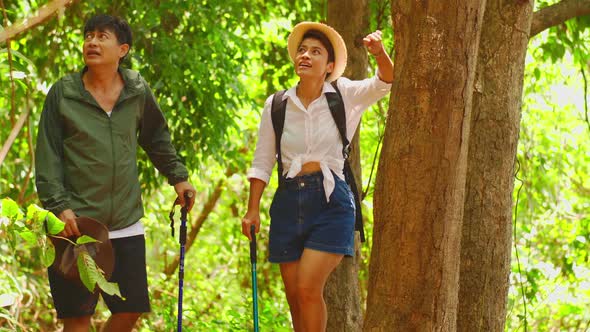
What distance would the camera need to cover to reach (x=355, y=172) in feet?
21.9

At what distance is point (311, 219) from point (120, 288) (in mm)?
975

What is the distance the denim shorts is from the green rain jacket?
0.70 metres

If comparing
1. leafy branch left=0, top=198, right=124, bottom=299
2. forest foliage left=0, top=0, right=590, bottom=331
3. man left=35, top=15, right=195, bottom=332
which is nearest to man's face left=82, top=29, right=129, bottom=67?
man left=35, top=15, right=195, bottom=332

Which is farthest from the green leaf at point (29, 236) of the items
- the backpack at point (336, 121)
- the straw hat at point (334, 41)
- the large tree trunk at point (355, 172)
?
the large tree trunk at point (355, 172)

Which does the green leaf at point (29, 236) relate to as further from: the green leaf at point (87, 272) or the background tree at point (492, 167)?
the background tree at point (492, 167)

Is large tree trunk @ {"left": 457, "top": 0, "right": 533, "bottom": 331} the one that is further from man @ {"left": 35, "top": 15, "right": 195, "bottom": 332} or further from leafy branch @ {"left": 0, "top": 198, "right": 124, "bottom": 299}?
leafy branch @ {"left": 0, "top": 198, "right": 124, "bottom": 299}

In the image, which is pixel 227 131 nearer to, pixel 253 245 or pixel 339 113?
pixel 253 245

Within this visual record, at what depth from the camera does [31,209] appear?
3322 mm

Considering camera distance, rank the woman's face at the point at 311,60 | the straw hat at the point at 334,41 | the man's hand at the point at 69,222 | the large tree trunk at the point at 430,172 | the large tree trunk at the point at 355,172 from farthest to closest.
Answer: the large tree trunk at the point at 355,172
the straw hat at the point at 334,41
the woman's face at the point at 311,60
the man's hand at the point at 69,222
the large tree trunk at the point at 430,172

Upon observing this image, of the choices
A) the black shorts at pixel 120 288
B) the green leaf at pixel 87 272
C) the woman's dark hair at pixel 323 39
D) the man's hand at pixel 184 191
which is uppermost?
the woman's dark hair at pixel 323 39

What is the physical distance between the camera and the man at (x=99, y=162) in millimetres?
4812

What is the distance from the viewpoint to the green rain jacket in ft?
15.6

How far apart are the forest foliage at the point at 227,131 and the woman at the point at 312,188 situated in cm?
118

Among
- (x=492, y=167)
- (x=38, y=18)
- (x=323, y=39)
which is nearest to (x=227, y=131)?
(x=323, y=39)
